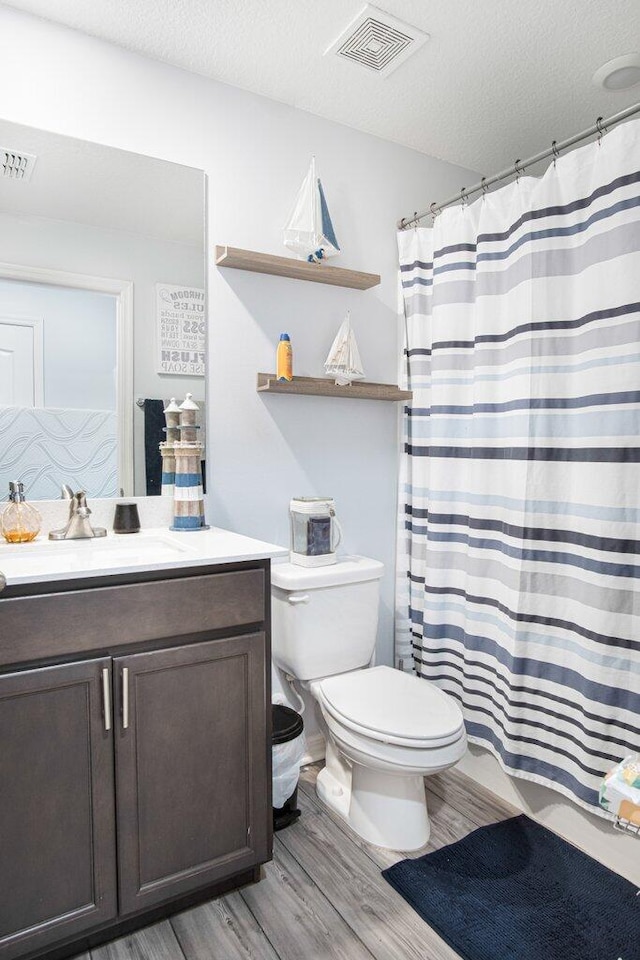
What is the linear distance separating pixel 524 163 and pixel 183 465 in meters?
1.44

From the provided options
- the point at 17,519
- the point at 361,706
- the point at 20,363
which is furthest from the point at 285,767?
the point at 20,363

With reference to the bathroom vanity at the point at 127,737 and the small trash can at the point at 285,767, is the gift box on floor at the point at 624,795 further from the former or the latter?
the small trash can at the point at 285,767

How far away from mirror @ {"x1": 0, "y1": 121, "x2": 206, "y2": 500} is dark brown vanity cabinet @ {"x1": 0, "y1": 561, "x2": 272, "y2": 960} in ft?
2.04

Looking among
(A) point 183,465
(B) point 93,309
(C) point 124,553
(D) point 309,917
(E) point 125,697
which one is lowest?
(D) point 309,917

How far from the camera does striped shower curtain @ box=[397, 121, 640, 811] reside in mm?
1557

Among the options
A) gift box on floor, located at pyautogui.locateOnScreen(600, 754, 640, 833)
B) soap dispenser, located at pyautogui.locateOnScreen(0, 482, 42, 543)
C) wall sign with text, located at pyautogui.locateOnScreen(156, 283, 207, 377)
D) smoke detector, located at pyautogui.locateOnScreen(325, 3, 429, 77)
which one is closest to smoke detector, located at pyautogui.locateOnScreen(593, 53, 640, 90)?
smoke detector, located at pyautogui.locateOnScreen(325, 3, 429, 77)

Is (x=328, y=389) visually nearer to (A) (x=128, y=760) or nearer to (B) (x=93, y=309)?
(B) (x=93, y=309)

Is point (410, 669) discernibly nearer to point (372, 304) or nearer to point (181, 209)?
point (372, 304)

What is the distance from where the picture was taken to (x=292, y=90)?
1.99m

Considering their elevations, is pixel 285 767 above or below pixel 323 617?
below

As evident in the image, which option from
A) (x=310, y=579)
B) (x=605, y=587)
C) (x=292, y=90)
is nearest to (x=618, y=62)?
(x=292, y=90)

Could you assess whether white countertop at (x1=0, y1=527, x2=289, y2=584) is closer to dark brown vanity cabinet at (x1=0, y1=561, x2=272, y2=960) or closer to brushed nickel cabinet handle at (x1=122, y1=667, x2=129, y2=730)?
dark brown vanity cabinet at (x1=0, y1=561, x2=272, y2=960)

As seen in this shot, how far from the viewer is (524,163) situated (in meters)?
1.81

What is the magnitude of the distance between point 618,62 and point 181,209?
1.48 meters
